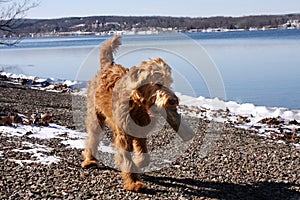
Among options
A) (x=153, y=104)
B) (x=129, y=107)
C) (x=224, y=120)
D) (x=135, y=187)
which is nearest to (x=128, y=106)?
(x=129, y=107)

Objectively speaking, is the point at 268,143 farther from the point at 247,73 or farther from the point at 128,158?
the point at 247,73

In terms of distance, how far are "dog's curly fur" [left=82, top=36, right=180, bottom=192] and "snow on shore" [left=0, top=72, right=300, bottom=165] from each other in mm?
1142

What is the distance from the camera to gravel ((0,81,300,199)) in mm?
7000

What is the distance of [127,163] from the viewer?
713cm

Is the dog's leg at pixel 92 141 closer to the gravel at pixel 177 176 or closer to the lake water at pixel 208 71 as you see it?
the gravel at pixel 177 176

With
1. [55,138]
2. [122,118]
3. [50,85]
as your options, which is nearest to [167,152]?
[55,138]

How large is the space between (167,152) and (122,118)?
3.04 metres

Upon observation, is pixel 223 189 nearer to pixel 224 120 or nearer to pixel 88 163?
pixel 88 163

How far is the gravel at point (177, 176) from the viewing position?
700cm

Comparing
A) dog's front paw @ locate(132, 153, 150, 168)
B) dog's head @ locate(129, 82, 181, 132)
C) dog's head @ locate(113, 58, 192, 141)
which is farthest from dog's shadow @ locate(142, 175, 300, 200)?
dog's head @ locate(129, 82, 181, 132)

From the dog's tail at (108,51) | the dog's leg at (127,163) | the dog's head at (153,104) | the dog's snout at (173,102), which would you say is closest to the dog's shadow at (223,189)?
the dog's leg at (127,163)

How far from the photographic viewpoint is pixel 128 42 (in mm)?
8633

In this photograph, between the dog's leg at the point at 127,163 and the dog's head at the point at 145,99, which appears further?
the dog's leg at the point at 127,163

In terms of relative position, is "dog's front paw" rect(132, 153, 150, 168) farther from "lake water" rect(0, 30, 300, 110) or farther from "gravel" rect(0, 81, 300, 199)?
"lake water" rect(0, 30, 300, 110)
